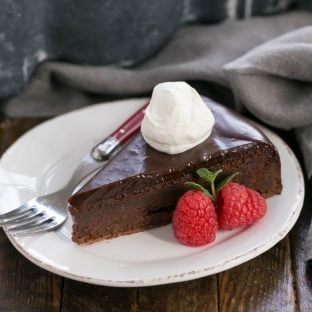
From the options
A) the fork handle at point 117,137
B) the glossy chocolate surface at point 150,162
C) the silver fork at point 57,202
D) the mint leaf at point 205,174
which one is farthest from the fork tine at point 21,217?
the mint leaf at point 205,174

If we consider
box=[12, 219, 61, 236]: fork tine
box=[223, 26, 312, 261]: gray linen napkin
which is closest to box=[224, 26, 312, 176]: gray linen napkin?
box=[223, 26, 312, 261]: gray linen napkin

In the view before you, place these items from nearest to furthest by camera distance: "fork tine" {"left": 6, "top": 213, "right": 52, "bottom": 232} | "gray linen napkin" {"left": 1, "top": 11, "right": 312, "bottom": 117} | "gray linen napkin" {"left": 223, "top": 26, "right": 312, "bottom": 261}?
1. "fork tine" {"left": 6, "top": 213, "right": 52, "bottom": 232}
2. "gray linen napkin" {"left": 223, "top": 26, "right": 312, "bottom": 261}
3. "gray linen napkin" {"left": 1, "top": 11, "right": 312, "bottom": 117}

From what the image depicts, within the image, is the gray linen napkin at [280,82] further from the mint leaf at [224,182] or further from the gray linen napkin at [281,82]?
the mint leaf at [224,182]

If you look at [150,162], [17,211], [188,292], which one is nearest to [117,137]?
[150,162]

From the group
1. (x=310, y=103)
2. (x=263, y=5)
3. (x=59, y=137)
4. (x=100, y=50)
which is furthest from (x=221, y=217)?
(x=263, y=5)

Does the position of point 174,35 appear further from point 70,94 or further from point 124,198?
point 124,198

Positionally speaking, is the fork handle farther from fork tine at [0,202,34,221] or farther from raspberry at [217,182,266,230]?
raspberry at [217,182,266,230]

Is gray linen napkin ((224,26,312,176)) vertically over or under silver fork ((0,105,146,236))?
over
